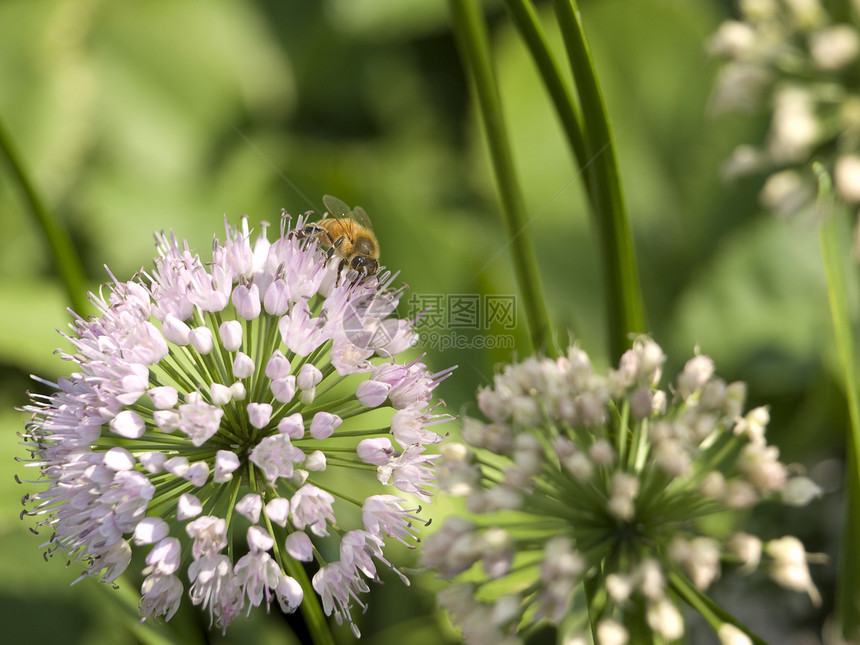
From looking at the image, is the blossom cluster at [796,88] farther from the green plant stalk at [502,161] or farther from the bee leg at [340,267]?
the bee leg at [340,267]

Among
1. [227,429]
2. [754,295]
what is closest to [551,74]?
[227,429]

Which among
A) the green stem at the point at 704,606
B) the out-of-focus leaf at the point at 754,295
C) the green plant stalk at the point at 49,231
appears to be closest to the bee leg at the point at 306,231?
the green plant stalk at the point at 49,231

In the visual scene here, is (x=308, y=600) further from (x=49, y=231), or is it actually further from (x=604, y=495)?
(x=49, y=231)

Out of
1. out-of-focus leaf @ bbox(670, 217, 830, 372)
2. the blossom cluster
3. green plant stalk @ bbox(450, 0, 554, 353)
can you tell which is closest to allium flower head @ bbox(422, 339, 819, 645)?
green plant stalk @ bbox(450, 0, 554, 353)

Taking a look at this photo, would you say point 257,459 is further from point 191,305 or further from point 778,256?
point 778,256

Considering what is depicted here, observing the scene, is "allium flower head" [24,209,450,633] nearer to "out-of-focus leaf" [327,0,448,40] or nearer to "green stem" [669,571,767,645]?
"green stem" [669,571,767,645]

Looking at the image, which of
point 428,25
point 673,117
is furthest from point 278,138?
point 673,117
